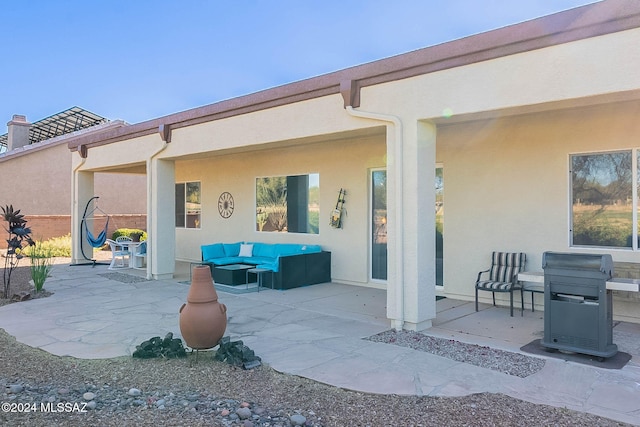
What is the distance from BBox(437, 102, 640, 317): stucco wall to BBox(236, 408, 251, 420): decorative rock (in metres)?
5.42

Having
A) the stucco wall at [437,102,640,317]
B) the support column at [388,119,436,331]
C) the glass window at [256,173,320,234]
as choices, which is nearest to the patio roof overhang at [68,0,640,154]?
the support column at [388,119,436,331]

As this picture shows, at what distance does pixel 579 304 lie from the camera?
16.9 feet

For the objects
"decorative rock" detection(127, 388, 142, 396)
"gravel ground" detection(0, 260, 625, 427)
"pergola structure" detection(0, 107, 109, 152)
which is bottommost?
"gravel ground" detection(0, 260, 625, 427)

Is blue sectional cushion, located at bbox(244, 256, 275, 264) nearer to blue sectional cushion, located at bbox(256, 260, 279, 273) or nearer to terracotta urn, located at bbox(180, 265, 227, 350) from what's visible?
blue sectional cushion, located at bbox(256, 260, 279, 273)

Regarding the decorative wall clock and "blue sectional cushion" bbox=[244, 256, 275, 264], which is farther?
the decorative wall clock

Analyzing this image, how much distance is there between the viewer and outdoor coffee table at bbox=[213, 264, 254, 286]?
1007 centimetres

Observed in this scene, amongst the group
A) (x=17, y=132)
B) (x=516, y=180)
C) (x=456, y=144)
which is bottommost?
(x=516, y=180)

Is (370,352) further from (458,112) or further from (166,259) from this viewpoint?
(166,259)

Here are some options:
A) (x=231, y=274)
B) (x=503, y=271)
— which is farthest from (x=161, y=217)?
(x=503, y=271)

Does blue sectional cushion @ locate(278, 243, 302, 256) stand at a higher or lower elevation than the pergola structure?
lower

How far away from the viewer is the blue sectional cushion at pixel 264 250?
11078mm

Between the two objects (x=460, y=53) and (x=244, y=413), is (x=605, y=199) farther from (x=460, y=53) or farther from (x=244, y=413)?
(x=244, y=413)

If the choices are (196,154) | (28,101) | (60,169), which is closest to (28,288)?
(196,154)

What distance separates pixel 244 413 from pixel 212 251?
7.54m
